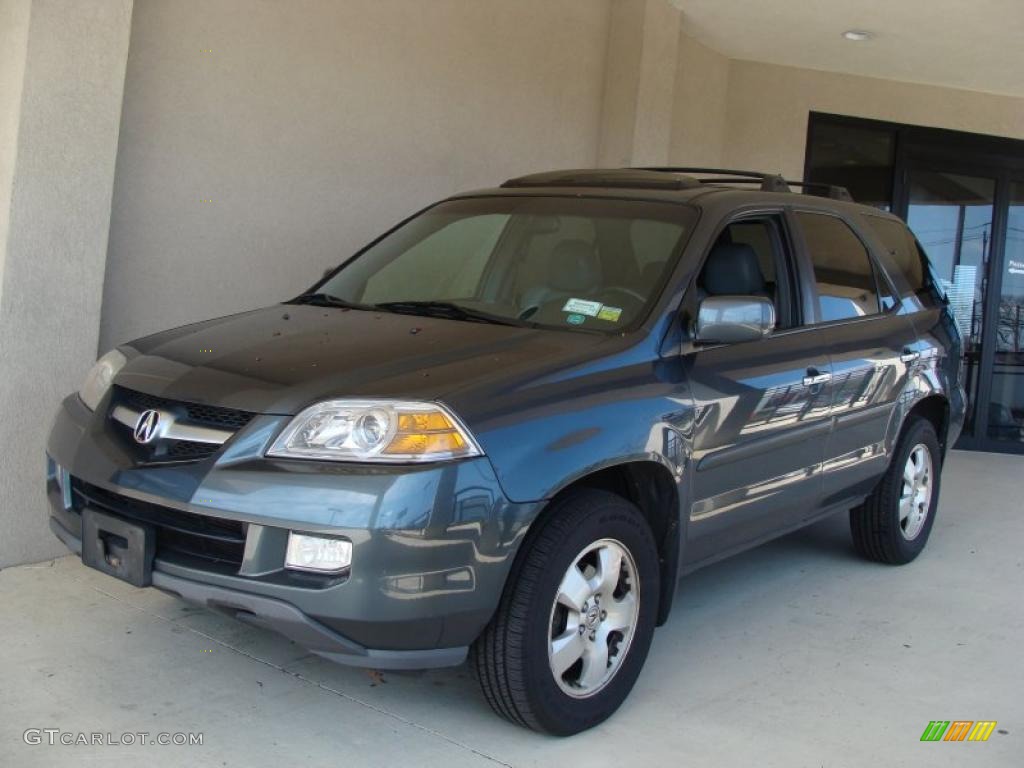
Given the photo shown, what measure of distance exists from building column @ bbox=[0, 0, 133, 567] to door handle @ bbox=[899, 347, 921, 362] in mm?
3724

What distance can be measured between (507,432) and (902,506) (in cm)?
321

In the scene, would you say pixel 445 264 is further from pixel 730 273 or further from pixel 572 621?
pixel 572 621

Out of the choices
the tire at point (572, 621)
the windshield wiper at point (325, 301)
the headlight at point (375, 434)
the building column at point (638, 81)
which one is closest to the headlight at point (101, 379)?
the windshield wiper at point (325, 301)

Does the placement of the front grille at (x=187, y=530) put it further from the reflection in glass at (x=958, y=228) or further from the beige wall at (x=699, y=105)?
the reflection in glass at (x=958, y=228)

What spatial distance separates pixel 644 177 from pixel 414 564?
2.38 metres

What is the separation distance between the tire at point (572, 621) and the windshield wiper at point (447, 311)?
76 centimetres

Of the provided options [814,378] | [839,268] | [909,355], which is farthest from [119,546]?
[909,355]

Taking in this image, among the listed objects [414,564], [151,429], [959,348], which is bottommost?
[414,564]

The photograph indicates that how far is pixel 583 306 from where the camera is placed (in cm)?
402

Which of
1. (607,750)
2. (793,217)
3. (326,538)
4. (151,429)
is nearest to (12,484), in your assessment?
(151,429)

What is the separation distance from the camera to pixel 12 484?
4789 mm

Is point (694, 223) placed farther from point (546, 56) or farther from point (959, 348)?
point (546, 56)

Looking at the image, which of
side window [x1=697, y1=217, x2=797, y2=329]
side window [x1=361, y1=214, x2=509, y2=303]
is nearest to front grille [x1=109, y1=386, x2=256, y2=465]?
side window [x1=361, y1=214, x2=509, y2=303]

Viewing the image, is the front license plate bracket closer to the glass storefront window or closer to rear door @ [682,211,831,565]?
rear door @ [682,211,831,565]
